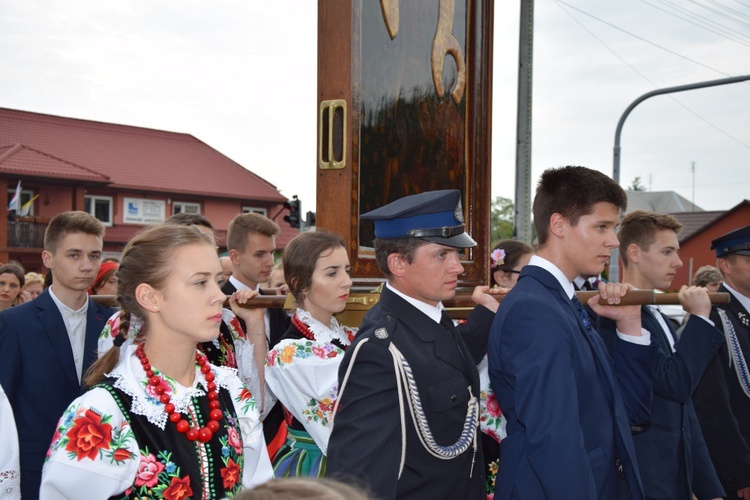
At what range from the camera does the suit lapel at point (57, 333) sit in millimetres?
3854

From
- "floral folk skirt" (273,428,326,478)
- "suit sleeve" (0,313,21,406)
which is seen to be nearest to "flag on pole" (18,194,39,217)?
"suit sleeve" (0,313,21,406)

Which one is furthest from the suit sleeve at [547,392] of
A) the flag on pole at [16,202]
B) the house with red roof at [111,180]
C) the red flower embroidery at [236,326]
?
the flag on pole at [16,202]

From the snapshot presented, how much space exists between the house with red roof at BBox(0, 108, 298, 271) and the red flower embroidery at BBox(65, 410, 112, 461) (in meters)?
23.1

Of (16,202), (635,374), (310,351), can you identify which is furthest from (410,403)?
(16,202)

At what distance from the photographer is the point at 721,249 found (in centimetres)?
465

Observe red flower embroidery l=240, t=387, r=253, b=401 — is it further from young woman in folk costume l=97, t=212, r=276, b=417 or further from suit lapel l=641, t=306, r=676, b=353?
suit lapel l=641, t=306, r=676, b=353

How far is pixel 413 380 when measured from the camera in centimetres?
240

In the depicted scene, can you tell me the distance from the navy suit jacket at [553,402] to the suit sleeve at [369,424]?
0.46 m

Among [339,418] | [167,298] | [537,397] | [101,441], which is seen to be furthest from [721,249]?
[101,441]

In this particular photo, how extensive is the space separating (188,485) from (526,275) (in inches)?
56.7

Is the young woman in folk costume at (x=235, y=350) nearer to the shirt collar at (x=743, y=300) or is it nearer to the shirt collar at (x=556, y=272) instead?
the shirt collar at (x=556, y=272)

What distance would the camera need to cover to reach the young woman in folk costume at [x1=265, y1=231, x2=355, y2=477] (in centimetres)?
327

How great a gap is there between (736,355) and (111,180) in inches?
1089

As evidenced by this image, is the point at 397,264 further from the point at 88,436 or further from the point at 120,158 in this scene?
the point at 120,158
